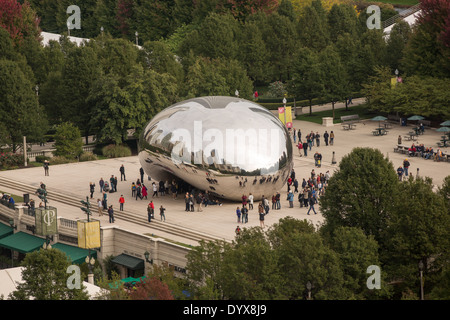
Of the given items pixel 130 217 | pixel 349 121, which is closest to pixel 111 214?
pixel 130 217

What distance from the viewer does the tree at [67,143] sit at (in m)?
82.3

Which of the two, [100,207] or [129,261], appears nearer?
[129,261]

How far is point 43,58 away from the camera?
101938 mm

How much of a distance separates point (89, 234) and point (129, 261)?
2.75 metres

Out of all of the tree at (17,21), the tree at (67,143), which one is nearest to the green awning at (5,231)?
the tree at (67,143)

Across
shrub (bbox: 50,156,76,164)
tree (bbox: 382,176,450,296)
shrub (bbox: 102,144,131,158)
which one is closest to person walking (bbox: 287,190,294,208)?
tree (bbox: 382,176,450,296)

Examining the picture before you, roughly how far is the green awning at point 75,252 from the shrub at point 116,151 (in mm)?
22202

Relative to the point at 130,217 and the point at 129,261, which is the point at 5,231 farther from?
the point at 129,261

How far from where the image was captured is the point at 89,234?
188ft

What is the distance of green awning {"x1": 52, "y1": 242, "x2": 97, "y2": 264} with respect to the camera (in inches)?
2325

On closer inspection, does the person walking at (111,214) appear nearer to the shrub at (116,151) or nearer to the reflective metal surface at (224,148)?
the reflective metal surface at (224,148)

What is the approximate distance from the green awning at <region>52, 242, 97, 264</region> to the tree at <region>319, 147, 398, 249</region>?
15.0 meters

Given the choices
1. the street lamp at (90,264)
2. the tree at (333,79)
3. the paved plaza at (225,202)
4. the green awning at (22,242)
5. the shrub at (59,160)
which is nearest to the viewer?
the street lamp at (90,264)
